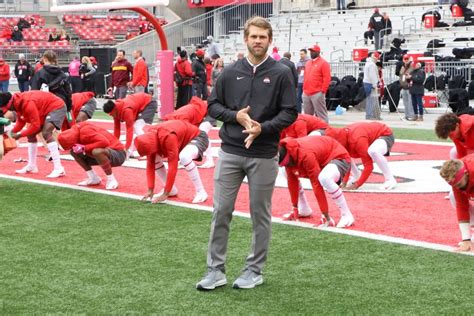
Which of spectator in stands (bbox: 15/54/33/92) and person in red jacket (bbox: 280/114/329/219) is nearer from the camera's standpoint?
person in red jacket (bbox: 280/114/329/219)

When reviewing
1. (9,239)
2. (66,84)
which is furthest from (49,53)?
(9,239)

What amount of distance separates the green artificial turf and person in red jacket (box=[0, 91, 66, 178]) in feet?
8.28

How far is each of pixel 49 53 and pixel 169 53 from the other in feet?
23.6

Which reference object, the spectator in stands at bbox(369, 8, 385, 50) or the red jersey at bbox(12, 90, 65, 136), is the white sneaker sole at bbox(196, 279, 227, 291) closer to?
the red jersey at bbox(12, 90, 65, 136)

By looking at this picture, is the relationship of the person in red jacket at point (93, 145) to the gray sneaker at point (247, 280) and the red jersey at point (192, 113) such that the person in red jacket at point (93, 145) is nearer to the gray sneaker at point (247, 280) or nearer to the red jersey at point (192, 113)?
the red jersey at point (192, 113)

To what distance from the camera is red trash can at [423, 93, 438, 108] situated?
78.1ft

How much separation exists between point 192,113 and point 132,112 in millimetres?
1438

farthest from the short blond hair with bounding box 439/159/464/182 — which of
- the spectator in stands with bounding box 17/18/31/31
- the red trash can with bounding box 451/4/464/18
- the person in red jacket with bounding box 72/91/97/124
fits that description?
the spectator in stands with bounding box 17/18/31/31

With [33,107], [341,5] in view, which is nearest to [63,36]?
[341,5]

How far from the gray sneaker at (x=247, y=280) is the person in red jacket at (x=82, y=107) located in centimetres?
824

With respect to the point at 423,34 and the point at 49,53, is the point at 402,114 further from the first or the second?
the point at 49,53

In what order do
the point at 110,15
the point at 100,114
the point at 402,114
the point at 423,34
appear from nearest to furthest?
the point at 402,114
the point at 100,114
the point at 423,34
the point at 110,15

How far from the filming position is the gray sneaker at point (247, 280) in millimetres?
6508

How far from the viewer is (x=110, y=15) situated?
44.7 meters
